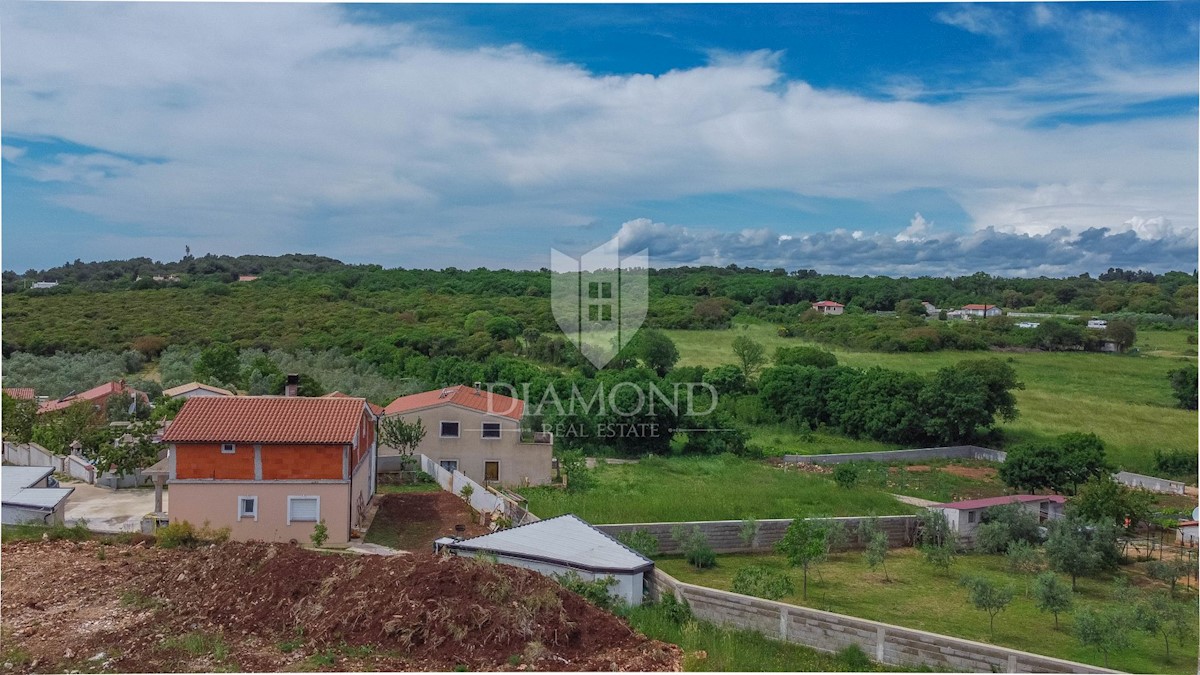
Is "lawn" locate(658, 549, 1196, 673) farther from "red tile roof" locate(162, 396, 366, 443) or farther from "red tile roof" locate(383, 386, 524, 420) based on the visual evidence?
"red tile roof" locate(383, 386, 524, 420)

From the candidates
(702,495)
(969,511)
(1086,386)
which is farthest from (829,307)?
(969,511)

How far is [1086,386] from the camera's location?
39156 millimetres

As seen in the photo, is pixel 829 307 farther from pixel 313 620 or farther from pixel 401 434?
pixel 313 620

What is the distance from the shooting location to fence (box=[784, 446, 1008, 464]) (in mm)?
26828

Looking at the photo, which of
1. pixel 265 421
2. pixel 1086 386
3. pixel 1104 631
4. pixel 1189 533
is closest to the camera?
pixel 1104 631

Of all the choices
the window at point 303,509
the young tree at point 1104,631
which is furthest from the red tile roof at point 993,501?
the window at point 303,509

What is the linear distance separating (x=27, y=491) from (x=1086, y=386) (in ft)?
136

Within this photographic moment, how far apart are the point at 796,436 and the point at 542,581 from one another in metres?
22.8

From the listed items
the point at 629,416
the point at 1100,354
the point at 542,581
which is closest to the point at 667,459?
the point at 629,416

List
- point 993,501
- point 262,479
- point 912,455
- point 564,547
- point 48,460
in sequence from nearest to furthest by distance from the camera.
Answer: point 564,547, point 262,479, point 993,501, point 48,460, point 912,455

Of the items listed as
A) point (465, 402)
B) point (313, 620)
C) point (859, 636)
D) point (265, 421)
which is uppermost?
point (265, 421)

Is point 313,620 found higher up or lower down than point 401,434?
lower down

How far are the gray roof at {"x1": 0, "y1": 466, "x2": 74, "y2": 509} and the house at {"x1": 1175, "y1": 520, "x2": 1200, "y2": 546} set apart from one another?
2236cm

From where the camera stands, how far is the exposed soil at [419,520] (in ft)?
45.5
